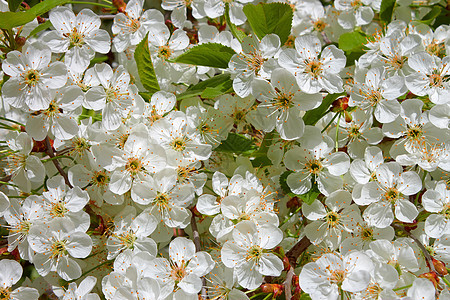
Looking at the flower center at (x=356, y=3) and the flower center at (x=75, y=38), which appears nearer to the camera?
the flower center at (x=75, y=38)

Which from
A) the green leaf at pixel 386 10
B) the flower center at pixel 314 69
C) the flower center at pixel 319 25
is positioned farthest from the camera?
the flower center at pixel 319 25

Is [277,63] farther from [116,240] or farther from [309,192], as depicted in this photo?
[116,240]

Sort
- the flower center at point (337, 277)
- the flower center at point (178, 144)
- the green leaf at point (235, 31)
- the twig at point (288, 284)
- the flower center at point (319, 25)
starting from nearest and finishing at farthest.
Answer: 1. the flower center at point (337, 277)
2. the twig at point (288, 284)
3. the flower center at point (178, 144)
4. the green leaf at point (235, 31)
5. the flower center at point (319, 25)

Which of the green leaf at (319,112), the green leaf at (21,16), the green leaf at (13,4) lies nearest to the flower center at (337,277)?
the green leaf at (319,112)

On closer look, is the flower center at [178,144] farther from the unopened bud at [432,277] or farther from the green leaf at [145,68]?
the unopened bud at [432,277]

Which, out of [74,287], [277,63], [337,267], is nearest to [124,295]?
[74,287]

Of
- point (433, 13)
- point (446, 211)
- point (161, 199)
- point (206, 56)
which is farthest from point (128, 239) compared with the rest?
point (433, 13)
